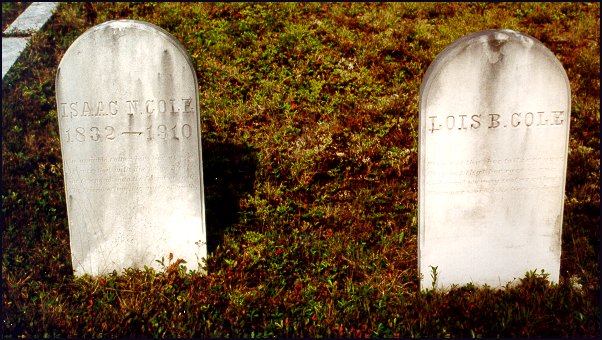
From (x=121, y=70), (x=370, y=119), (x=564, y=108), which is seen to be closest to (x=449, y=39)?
(x=370, y=119)

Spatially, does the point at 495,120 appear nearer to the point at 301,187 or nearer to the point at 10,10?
the point at 301,187

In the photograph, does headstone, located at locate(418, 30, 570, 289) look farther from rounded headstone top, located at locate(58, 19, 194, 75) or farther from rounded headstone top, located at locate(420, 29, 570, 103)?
rounded headstone top, located at locate(58, 19, 194, 75)

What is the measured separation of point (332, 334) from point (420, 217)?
106 cm

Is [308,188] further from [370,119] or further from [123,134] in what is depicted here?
[123,134]

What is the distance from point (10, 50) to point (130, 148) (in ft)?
17.0

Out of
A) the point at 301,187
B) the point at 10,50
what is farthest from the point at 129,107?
the point at 10,50

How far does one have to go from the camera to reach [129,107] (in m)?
4.35

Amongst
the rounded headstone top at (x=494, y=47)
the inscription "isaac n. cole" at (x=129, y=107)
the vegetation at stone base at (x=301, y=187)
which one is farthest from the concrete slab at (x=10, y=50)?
the rounded headstone top at (x=494, y=47)

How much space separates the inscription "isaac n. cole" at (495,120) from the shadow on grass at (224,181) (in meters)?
2.13

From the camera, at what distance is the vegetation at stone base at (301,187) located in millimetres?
4078

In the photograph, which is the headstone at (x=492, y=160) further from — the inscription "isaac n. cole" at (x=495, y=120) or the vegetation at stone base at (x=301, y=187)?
the vegetation at stone base at (x=301, y=187)

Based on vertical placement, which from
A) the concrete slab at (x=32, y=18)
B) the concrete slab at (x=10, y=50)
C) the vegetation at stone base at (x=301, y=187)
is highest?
the concrete slab at (x=32, y=18)

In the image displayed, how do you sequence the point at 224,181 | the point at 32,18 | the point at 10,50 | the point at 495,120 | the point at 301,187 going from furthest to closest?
the point at 32,18, the point at 10,50, the point at 224,181, the point at 301,187, the point at 495,120

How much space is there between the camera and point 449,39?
8930mm
